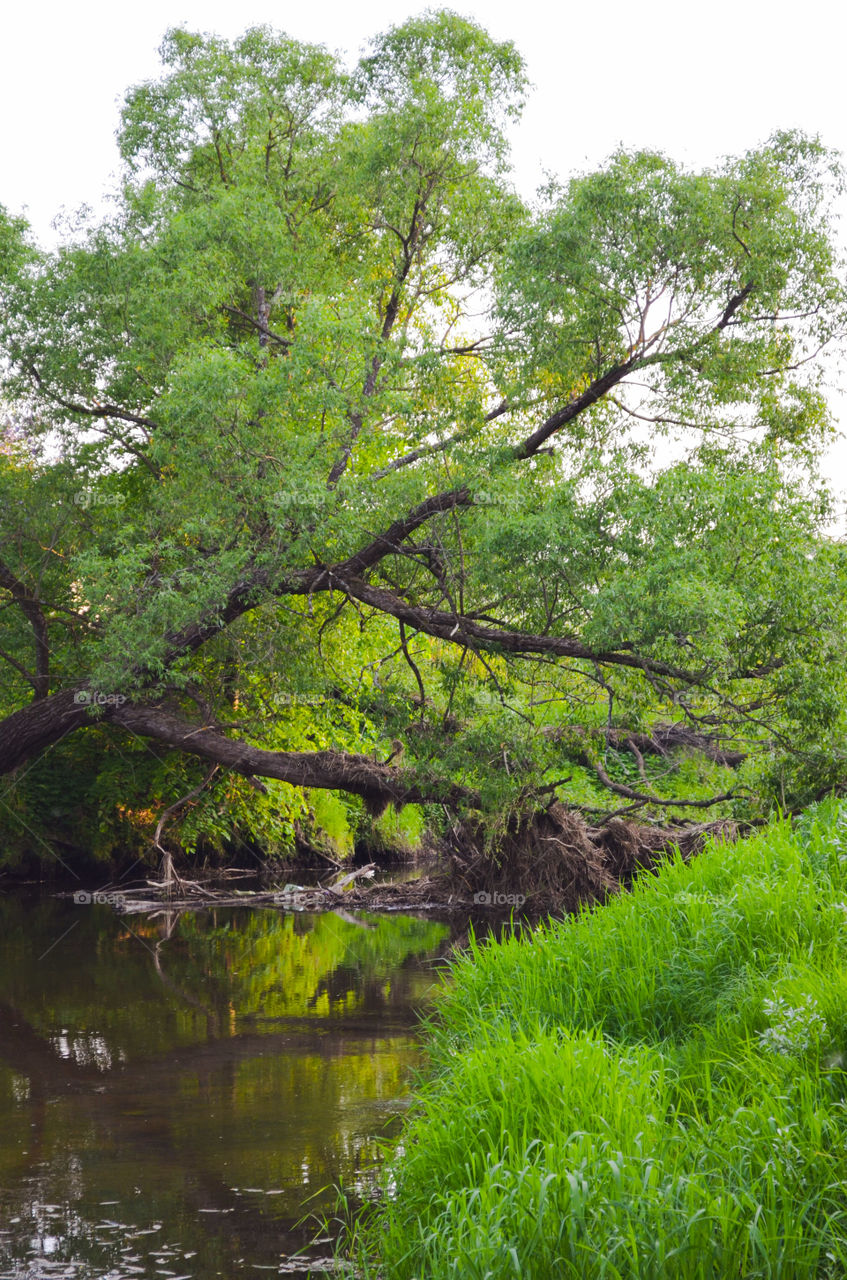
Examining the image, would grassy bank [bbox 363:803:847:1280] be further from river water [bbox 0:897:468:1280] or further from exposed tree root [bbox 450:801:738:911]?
exposed tree root [bbox 450:801:738:911]

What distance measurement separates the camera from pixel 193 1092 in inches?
272

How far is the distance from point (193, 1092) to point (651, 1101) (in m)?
3.53

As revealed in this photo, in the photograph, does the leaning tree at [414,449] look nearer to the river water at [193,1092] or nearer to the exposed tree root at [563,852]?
the exposed tree root at [563,852]

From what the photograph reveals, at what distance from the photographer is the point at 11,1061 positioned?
773cm

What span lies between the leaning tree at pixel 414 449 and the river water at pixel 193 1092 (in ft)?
9.47

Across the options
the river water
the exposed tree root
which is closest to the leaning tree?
the exposed tree root

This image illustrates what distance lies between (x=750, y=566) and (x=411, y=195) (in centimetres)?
703

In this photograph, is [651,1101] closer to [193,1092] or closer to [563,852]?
[193,1092]

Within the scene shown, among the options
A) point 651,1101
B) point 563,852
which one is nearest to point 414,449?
point 563,852

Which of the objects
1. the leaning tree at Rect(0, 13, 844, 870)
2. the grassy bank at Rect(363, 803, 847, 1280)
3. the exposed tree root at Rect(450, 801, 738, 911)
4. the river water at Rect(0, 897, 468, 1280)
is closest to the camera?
the grassy bank at Rect(363, 803, 847, 1280)

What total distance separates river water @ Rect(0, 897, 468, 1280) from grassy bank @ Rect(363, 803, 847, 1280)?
66 centimetres

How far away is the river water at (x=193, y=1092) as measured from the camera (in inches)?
189

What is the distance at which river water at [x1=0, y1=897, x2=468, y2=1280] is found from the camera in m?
4.81

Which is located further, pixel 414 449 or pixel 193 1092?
pixel 414 449
